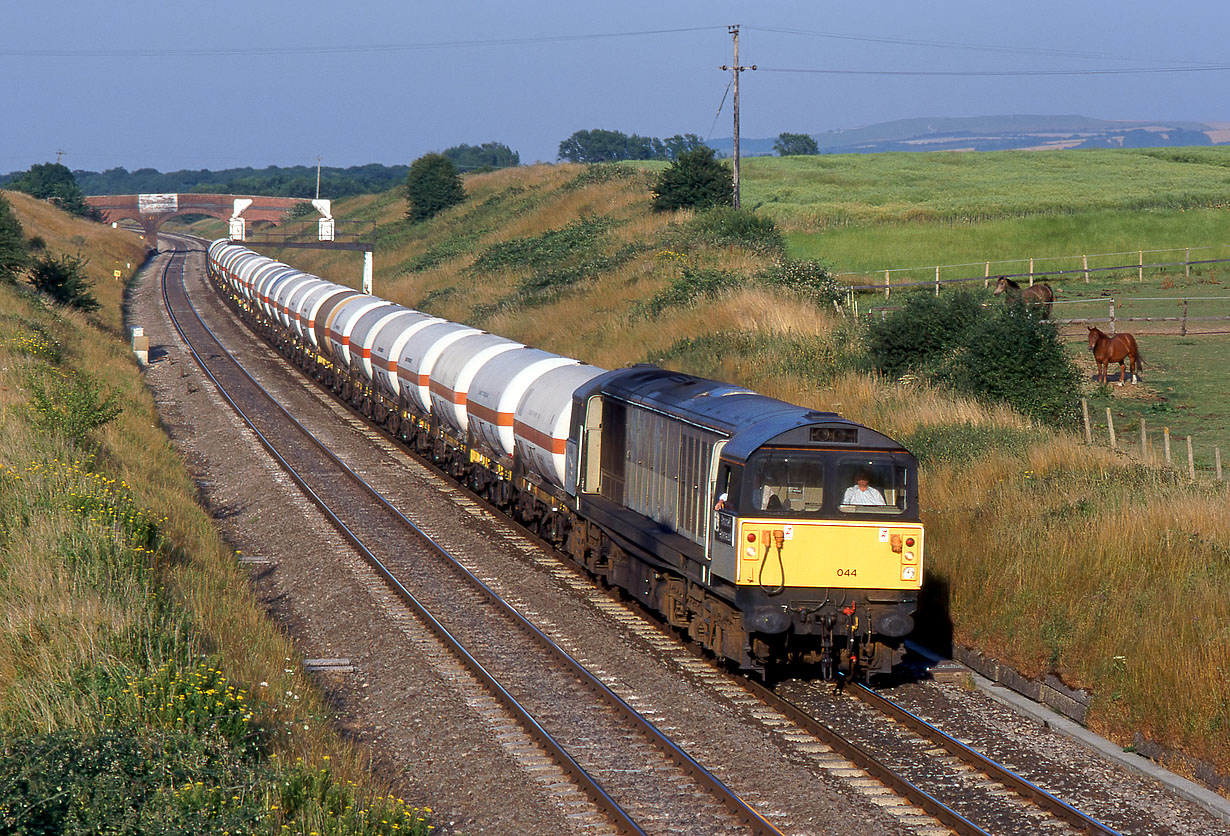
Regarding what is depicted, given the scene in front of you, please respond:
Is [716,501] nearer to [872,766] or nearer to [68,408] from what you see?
[872,766]

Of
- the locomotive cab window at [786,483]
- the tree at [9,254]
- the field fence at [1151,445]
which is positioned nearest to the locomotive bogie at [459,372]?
the field fence at [1151,445]

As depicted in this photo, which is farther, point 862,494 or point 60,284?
point 60,284

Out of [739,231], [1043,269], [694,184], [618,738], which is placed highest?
[694,184]

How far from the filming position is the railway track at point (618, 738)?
10711 millimetres

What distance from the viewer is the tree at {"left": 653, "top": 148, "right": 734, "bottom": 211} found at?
206ft

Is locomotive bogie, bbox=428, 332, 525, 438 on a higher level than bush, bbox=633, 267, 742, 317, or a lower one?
lower

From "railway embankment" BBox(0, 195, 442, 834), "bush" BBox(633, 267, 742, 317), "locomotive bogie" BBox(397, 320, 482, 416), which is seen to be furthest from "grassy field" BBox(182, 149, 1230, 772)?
"railway embankment" BBox(0, 195, 442, 834)

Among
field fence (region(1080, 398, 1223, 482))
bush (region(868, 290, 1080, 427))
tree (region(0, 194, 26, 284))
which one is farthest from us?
tree (region(0, 194, 26, 284))

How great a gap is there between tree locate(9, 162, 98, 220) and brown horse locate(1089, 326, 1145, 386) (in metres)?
134

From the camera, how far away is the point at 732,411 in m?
15.2

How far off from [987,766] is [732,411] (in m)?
5.22

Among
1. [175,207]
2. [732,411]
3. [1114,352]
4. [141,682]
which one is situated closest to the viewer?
[141,682]

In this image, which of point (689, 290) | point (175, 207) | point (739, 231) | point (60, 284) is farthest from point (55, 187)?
point (689, 290)

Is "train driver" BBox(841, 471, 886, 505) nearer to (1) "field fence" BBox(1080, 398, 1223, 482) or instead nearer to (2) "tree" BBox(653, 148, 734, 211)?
(1) "field fence" BBox(1080, 398, 1223, 482)
